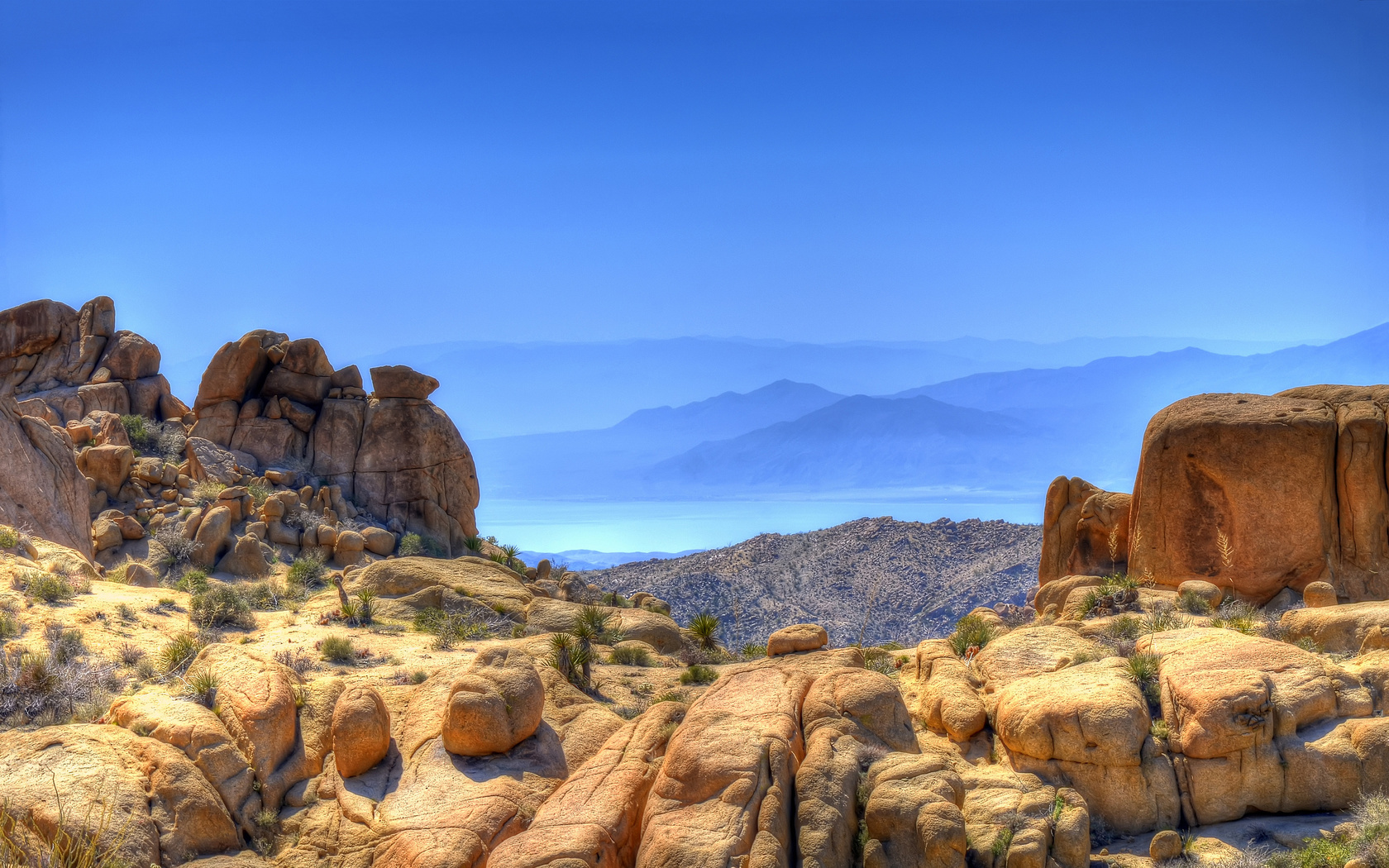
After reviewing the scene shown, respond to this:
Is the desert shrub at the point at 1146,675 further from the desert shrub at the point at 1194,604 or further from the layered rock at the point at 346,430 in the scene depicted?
the layered rock at the point at 346,430

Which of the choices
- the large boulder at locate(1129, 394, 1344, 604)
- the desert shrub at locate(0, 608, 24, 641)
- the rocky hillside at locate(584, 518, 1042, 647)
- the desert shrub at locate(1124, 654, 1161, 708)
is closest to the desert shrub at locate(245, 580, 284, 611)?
the desert shrub at locate(0, 608, 24, 641)

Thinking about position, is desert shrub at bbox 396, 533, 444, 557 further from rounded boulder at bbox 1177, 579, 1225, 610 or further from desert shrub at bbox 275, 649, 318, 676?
rounded boulder at bbox 1177, 579, 1225, 610

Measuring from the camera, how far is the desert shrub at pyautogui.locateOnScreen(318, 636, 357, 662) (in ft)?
65.5

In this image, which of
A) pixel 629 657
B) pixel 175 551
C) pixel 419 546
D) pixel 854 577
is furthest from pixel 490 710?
pixel 854 577

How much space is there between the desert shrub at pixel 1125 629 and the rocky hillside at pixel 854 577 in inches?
1224

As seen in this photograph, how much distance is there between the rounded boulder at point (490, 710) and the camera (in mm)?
15367

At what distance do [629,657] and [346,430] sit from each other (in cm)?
2192

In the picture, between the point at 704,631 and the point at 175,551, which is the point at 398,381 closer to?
the point at 175,551

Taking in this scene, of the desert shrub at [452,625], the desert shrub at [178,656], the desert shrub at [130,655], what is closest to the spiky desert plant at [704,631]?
the desert shrub at [452,625]

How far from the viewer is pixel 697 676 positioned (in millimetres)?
21891

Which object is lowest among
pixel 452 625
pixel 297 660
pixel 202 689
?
pixel 452 625

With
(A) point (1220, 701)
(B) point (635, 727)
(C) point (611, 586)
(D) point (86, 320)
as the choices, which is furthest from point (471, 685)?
(C) point (611, 586)

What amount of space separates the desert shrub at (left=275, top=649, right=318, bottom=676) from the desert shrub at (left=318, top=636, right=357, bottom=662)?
0.94 feet

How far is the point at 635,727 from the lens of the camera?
16.0m
